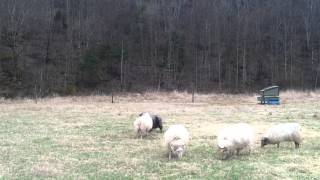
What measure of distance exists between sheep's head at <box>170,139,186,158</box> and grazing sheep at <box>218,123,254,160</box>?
1.13m

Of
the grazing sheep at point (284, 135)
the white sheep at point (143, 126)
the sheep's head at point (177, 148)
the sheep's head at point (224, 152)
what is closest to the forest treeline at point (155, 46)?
the white sheep at point (143, 126)

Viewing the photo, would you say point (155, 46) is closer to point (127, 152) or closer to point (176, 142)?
point (127, 152)

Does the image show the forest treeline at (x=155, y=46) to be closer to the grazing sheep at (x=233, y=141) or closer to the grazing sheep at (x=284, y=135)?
the grazing sheep at (x=284, y=135)

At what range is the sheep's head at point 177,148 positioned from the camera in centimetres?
1481

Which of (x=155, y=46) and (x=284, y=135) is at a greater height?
(x=155, y=46)

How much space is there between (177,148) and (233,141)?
1722 millimetres

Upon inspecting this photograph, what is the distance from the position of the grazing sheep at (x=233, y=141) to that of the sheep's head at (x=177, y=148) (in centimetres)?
113

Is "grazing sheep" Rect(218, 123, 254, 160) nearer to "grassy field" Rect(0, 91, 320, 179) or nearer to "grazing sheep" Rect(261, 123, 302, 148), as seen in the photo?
"grassy field" Rect(0, 91, 320, 179)

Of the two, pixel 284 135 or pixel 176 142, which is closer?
pixel 176 142

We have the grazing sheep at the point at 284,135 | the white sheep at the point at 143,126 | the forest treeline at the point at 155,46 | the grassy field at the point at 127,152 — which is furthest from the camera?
the forest treeline at the point at 155,46

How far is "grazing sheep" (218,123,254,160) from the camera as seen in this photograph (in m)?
14.8

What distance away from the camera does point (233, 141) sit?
15.0 metres

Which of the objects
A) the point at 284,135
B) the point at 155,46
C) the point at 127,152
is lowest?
the point at 127,152

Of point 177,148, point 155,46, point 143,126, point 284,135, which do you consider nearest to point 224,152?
point 177,148
